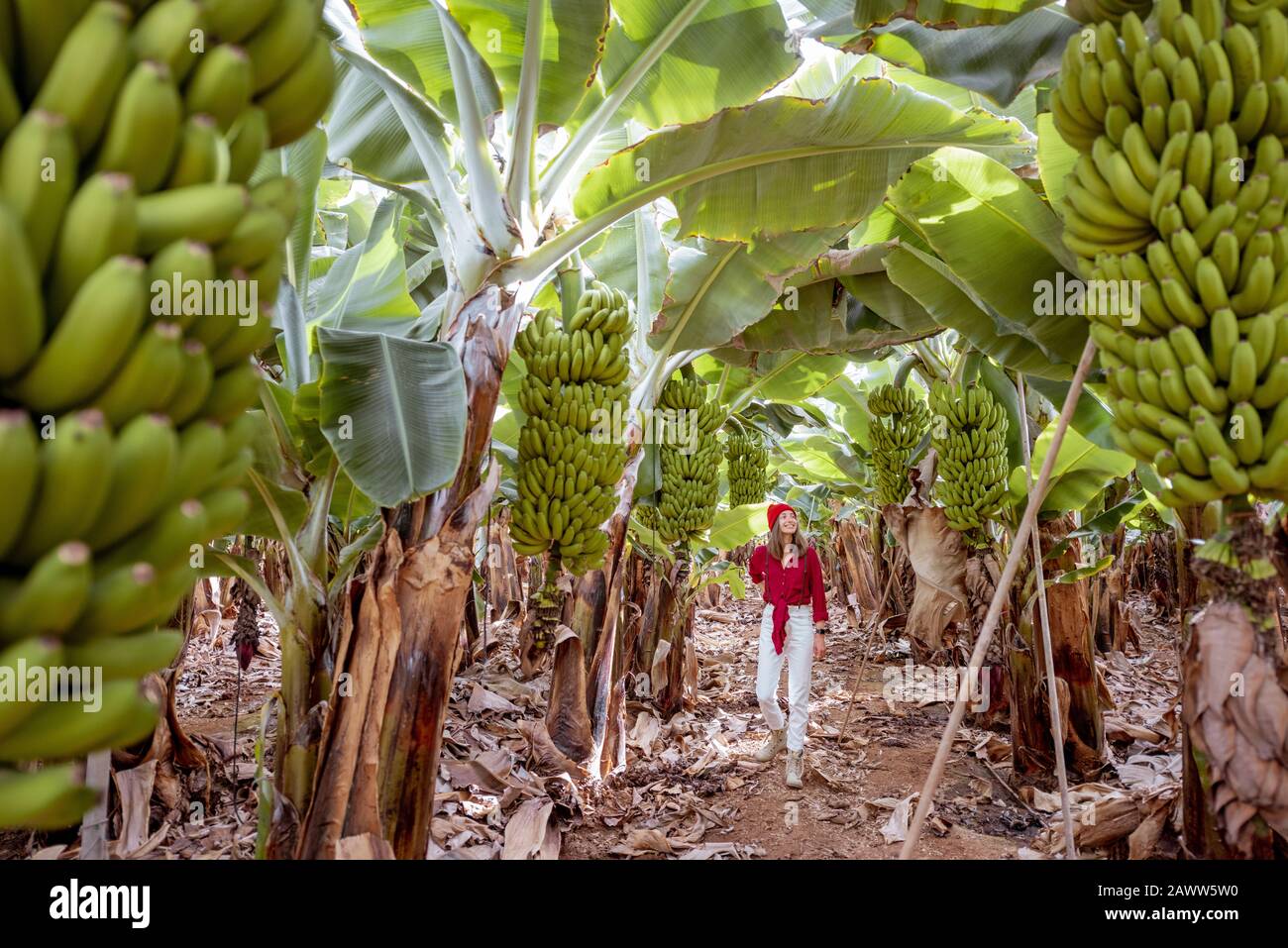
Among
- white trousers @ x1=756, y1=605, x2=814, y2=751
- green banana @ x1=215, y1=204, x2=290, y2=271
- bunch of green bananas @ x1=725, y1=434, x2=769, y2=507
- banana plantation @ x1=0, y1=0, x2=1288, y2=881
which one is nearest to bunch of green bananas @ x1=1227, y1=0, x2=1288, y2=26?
banana plantation @ x1=0, y1=0, x2=1288, y2=881

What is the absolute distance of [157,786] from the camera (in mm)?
3312

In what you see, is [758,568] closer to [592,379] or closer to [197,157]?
[592,379]

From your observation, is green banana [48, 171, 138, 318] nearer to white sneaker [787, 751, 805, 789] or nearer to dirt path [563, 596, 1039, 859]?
dirt path [563, 596, 1039, 859]

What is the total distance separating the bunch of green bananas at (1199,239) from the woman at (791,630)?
336cm

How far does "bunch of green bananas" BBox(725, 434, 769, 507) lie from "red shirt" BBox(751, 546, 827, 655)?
119 inches

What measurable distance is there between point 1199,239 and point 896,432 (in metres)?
5.14

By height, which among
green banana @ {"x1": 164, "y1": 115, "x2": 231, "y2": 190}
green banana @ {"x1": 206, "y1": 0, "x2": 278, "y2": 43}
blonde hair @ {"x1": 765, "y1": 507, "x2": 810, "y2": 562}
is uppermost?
green banana @ {"x1": 206, "y1": 0, "x2": 278, "y2": 43}

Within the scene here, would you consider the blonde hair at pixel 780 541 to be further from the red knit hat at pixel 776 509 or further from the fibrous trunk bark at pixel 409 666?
the fibrous trunk bark at pixel 409 666

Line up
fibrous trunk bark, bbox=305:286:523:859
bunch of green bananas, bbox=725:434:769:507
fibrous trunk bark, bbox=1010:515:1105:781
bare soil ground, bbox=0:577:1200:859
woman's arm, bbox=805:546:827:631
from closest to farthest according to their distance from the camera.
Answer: fibrous trunk bark, bbox=305:286:523:859, bare soil ground, bbox=0:577:1200:859, fibrous trunk bark, bbox=1010:515:1105:781, woman's arm, bbox=805:546:827:631, bunch of green bananas, bbox=725:434:769:507

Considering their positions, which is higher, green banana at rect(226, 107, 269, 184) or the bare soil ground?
green banana at rect(226, 107, 269, 184)

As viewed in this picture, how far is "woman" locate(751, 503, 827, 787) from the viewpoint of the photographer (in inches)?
181

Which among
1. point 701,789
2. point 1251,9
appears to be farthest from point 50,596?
point 701,789
